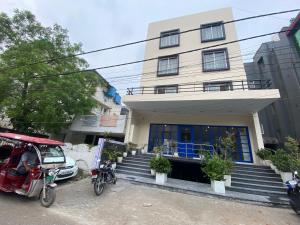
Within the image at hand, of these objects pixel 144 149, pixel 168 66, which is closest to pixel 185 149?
pixel 144 149

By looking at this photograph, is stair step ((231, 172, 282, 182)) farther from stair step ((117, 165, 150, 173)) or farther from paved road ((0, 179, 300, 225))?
stair step ((117, 165, 150, 173))

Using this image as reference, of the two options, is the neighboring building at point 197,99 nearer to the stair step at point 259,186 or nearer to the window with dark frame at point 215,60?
the window with dark frame at point 215,60

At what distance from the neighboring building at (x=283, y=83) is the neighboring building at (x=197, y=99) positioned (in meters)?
2.39

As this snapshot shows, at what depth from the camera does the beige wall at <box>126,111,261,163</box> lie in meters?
10.5

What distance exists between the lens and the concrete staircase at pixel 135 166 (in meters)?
8.21

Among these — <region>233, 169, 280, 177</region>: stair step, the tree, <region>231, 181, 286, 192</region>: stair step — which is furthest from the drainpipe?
the tree

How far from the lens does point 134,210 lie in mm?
4480

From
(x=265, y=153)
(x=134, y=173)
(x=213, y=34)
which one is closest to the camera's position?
(x=134, y=173)

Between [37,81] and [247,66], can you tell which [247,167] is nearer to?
[247,66]

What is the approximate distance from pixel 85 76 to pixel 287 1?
13.3 metres

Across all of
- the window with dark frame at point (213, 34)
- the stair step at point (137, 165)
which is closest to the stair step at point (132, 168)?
the stair step at point (137, 165)

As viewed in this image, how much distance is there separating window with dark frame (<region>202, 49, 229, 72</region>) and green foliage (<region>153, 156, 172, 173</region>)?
7699mm

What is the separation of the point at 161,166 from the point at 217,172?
7.92 feet

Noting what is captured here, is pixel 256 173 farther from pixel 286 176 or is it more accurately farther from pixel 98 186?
pixel 98 186
